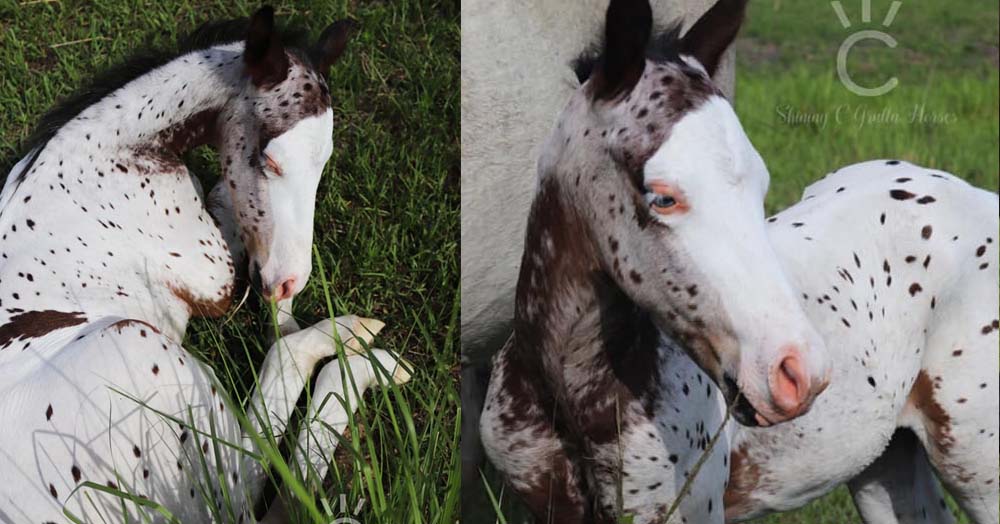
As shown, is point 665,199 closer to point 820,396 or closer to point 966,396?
point 820,396

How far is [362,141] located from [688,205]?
3.26ft

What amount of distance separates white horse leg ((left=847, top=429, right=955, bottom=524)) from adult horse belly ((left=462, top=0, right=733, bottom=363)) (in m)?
0.48

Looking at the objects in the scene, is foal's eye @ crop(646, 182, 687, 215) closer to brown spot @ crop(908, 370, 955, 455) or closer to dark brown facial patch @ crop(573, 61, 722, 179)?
dark brown facial patch @ crop(573, 61, 722, 179)

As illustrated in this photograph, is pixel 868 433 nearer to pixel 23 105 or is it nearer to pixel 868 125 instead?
pixel 868 125

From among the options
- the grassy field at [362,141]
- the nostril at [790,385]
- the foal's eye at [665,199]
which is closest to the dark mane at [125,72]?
the grassy field at [362,141]

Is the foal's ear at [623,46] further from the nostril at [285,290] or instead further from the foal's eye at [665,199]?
the nostril at [285,290]

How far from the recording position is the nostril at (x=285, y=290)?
164cm

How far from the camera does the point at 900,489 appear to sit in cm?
130

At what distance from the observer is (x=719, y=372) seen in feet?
3.50

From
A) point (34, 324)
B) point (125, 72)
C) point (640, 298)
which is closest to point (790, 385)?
point (640, 298)

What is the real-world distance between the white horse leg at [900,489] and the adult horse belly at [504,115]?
0.48m

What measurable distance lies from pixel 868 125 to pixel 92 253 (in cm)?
116

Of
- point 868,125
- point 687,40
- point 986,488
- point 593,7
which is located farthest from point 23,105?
point 986,488

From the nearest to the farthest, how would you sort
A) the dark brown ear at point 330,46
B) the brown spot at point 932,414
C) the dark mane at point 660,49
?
1. the dark mane at point 660,49
2. the brown spot at point 932,414
3. the dark brown ear at point 330,46
